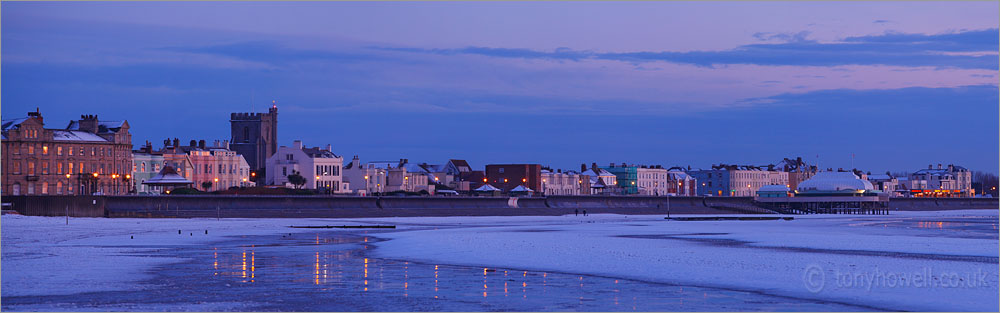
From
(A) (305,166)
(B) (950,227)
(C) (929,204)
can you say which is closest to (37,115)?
(A) (305,166)

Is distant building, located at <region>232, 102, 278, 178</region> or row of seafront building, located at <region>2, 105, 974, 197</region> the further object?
distant building, located at <region>232, 102, 278, 178</region>

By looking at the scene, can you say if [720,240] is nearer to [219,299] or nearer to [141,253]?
[141,253]

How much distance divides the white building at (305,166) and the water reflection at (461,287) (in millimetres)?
103609

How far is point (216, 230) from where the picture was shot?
211ft

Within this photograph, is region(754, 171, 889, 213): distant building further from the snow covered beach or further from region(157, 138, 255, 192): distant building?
the snow covered beach

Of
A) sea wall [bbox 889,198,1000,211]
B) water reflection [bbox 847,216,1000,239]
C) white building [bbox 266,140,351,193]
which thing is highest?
white building [bbox 266,140,351,193]

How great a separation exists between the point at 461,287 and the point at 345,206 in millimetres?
78137

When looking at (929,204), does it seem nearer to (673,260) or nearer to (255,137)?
(255,137)

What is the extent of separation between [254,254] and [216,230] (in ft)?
81.7

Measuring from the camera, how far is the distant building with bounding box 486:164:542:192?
182150 millimetres

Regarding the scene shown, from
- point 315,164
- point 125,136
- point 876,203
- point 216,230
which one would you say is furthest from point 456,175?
point 216,230

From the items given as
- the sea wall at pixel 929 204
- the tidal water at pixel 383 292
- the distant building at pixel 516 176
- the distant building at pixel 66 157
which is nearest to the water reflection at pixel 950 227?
the tidal water at pixel 383 292

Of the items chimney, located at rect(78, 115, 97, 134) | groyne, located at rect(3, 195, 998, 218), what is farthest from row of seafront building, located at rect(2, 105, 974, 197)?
groyne, located at rect(3, 195, 998, 218)

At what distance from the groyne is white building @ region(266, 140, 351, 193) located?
93.0 ft
